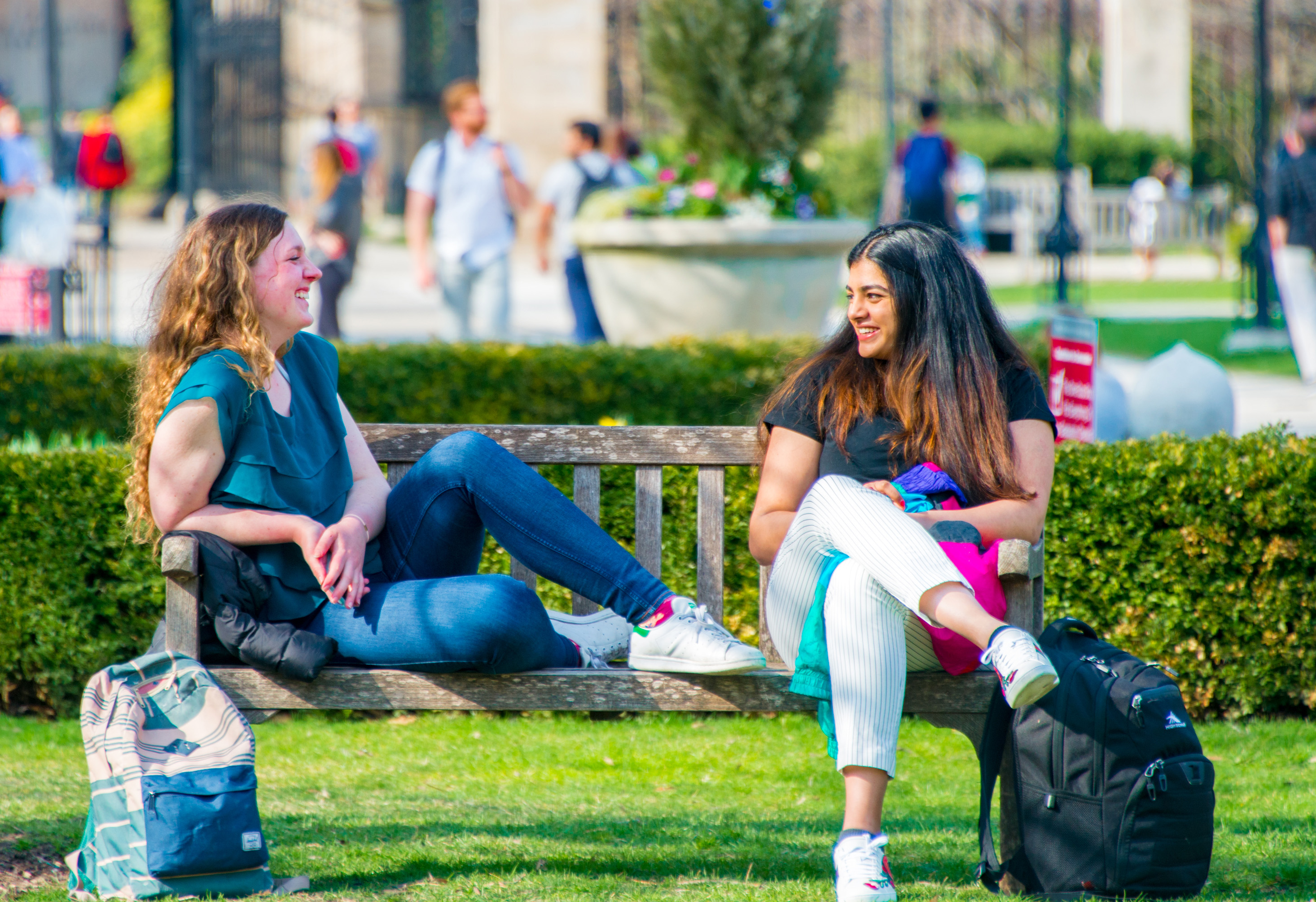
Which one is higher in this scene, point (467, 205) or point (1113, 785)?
point (467, 205)

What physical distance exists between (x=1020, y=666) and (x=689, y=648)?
0.65m

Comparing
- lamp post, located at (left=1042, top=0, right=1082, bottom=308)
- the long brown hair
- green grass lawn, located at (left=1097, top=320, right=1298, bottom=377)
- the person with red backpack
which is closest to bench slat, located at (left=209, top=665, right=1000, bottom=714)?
the long brown hair

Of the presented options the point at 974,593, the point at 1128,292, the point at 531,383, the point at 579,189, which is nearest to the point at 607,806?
the point at 974,593

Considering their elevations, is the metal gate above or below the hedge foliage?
above

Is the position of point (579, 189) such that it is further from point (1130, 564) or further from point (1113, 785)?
point (1113, 785)

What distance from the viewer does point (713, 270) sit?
8.80 metres

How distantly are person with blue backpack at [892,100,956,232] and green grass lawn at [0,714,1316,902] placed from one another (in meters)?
8.74

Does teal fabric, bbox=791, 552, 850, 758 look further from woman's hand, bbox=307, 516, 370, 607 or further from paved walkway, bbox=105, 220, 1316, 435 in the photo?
paved walkway, bbox=105, 220, 1316, 435

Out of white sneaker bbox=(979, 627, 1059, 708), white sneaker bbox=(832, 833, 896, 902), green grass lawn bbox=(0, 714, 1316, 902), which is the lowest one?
green grass lawn bbox=(0, 714, 1316, 902)

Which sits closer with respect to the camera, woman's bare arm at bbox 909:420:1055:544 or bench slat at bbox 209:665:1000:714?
bench slat at bbox 209:665:1000:714

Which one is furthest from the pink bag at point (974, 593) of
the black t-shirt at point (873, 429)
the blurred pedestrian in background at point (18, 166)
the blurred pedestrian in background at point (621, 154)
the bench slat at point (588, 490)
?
the blurred pedestrian in background at point (18, 166)

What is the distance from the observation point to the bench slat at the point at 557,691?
287cm

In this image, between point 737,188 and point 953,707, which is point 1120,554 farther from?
point 737,188

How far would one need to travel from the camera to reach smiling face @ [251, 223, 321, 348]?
9.87 ft
